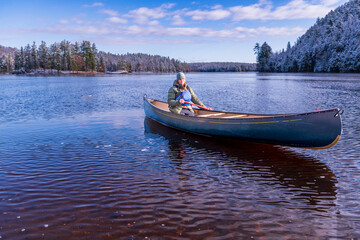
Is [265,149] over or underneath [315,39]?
underneath

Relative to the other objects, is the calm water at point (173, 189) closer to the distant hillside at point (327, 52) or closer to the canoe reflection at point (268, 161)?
the canoe reflection at point (268, 161)

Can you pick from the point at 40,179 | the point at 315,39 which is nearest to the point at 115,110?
the point at 40,179

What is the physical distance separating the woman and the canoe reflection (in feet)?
4.37

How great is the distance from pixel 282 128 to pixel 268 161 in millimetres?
1386

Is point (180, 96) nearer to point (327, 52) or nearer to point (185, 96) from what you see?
point (185, 96)

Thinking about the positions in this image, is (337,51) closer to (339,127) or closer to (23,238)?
(339,127)

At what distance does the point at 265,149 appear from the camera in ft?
35.7

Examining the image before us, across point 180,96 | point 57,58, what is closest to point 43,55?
point 57,58

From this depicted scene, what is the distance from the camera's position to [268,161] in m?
9.49

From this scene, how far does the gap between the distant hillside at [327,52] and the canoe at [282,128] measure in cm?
10908

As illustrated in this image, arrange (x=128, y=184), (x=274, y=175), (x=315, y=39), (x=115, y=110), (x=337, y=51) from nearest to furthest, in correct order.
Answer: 1. (x=128, y=184)
2. (x=274, y=175)
3. (x=115, y=110)
4. (x=337, y=51)
5. (x=315, y=39)

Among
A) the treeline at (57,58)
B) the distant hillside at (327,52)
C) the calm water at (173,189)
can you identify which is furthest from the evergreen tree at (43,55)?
the calm water at (173,189)

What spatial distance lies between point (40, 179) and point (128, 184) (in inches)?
108

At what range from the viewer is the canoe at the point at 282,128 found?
871cm
